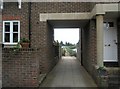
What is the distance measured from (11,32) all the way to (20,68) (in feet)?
16.4

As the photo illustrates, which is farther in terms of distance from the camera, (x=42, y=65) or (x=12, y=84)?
(x=42, y=65)

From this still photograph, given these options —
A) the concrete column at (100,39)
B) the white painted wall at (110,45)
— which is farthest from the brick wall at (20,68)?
the white painted wall at (110,45)

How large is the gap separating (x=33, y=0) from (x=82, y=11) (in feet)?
9.49

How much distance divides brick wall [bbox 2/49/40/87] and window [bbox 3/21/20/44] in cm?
455

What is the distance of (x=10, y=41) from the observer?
15.4m

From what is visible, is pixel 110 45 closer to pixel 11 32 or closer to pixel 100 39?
pixel 100 39

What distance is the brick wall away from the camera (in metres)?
10.7

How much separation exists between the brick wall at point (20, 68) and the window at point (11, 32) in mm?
4554

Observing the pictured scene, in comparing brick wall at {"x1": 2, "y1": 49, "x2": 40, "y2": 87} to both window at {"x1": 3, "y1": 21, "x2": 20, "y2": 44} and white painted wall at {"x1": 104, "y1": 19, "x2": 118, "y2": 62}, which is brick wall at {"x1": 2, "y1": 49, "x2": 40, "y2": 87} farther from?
white painted wall at {"x1": 104, "y1": 19, "x2": 118, "y2": 62}

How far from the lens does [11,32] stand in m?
15.3

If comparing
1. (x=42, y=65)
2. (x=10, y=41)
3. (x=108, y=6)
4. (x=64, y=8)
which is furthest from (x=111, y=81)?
(x=10, y=41)

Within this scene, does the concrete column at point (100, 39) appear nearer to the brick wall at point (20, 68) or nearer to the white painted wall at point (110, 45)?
the white painted wall at point (110, 45)

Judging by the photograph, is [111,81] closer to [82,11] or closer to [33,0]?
[82,11]

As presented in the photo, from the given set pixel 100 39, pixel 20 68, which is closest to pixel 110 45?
pixel 100 39
